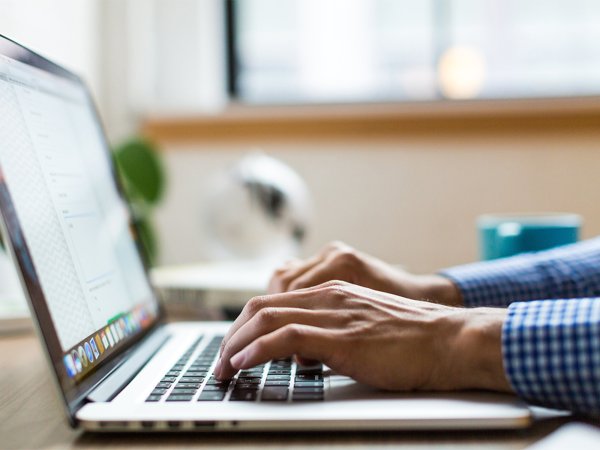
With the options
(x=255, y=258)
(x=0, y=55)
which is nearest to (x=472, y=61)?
(x=255, y=258)

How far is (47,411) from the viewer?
0.51m

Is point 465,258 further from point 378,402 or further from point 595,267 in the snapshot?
point 378,402

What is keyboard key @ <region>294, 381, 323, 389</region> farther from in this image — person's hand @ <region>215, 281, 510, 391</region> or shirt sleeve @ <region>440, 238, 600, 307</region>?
shirt sleeve @ <region>440, 238, 600, 307</region>

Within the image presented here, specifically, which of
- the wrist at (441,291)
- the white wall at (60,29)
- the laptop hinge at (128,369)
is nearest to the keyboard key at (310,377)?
the laptop hinge at (128,369)

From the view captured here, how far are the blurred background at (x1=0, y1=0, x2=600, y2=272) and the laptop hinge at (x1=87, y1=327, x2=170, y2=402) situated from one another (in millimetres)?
890

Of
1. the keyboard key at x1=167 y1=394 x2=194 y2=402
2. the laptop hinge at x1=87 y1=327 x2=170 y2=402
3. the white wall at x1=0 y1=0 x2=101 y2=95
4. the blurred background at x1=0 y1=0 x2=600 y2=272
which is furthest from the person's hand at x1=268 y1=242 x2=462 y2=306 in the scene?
the blurred background at x1=0 y1=0 x2=600 y2=272

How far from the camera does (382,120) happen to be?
170 cm

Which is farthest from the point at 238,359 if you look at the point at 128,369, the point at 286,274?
the point at 286,274

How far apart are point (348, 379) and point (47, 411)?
220mm

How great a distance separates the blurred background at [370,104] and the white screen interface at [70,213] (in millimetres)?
840

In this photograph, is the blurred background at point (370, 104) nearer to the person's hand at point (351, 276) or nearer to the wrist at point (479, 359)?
the person's hand at point (351, 276)

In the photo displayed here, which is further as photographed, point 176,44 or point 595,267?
point 176,44

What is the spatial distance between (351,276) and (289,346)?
0.27 metres

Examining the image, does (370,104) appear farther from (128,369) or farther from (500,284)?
(128,369)
